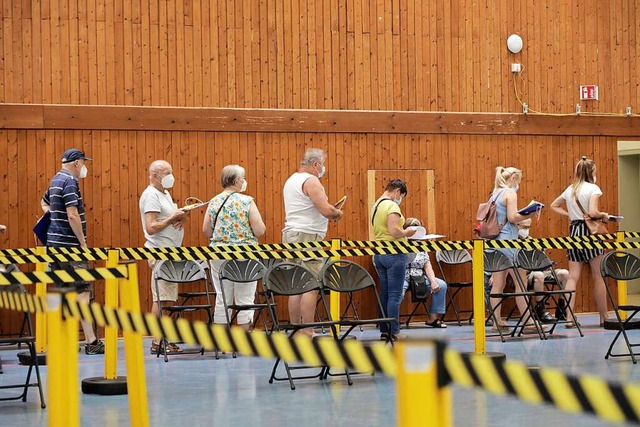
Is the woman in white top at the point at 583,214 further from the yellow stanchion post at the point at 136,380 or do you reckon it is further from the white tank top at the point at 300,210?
the yellow stanchion post at the point at 136,380

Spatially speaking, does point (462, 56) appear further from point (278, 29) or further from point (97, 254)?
point (97, 254)

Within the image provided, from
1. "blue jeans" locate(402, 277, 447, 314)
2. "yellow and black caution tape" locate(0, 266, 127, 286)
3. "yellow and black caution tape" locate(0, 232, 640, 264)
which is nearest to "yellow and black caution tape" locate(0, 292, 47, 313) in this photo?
"yellow and black caution tape" locate(0, 266, 127, 286)

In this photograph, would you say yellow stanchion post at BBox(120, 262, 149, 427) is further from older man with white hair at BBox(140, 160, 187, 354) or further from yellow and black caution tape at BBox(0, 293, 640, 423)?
older man with white hair at BBox(140, 160, 187, 354)

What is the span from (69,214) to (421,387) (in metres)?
7.77

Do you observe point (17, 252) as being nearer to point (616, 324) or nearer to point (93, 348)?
point (93, 348)

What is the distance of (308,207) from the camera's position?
394 inches

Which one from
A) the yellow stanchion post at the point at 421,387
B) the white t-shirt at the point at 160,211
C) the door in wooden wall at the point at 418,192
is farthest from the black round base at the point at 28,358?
the yellow stanchion post at the point at 421,387

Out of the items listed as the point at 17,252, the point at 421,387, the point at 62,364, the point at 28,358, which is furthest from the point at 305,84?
the point at 421,387

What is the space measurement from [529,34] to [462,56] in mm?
972

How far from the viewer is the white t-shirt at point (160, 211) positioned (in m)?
10.4

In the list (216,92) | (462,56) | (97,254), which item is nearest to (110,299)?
(97,254)

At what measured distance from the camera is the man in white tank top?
32.2ft

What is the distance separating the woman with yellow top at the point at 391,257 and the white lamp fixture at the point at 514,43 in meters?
3.79

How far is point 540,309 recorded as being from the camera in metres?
12.5
